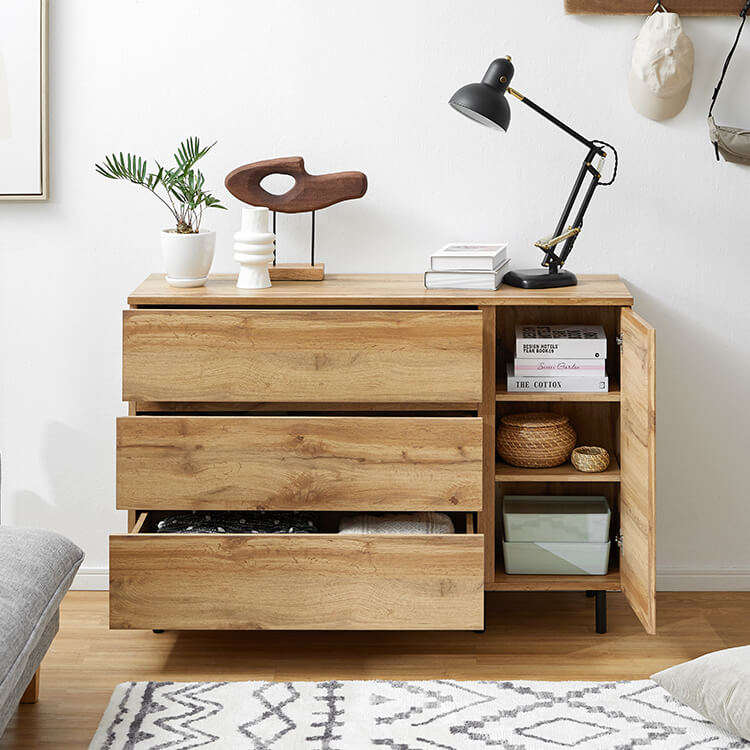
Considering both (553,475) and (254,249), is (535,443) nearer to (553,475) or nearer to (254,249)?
(553,475)

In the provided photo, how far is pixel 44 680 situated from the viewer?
2383 millimetres

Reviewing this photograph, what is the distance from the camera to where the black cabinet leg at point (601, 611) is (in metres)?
2.58

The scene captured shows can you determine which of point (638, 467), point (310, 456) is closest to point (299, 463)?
point (310, 456)

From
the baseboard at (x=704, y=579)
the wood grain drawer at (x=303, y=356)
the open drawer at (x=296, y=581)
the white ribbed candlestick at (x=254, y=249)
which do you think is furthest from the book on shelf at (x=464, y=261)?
the baseboard at (x=704, y=579)

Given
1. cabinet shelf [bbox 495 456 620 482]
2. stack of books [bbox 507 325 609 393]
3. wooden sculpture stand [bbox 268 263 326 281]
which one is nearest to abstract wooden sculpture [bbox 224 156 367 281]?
wooden sculpture stand [bbox 268 263 326 281]

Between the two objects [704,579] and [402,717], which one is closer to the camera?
[402,717]

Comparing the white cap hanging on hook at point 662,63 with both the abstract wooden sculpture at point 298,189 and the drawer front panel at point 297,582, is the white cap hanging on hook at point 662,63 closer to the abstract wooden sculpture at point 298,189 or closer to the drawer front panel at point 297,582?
the abstract wooden sculpture at point 298,189

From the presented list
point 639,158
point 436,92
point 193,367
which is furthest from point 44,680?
point 639,158

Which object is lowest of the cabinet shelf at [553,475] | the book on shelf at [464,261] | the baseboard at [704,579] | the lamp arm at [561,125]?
the baseboard at [704,579]

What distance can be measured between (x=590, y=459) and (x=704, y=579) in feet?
1.98

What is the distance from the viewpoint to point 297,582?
92.0 inches

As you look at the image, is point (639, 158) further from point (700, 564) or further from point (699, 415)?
point (700, 564)

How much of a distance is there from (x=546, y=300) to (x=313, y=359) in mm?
524

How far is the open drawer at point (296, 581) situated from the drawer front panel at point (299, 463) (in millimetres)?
95
